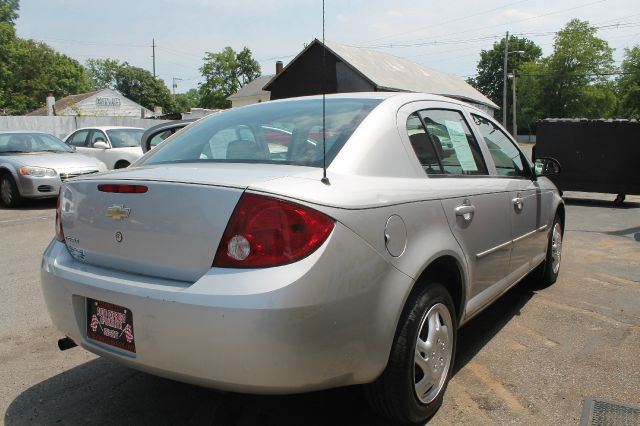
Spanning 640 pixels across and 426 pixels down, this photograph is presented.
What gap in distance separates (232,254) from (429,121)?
5.16ft

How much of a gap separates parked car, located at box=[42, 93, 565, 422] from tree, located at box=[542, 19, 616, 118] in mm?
77956

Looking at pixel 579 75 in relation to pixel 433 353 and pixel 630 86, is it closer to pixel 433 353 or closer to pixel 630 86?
pixel 630 86

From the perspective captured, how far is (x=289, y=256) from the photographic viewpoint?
1977 millimetres

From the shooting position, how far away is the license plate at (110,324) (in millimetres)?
2174

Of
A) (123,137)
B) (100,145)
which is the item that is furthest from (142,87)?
(100,145)

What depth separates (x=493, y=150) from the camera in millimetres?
3725

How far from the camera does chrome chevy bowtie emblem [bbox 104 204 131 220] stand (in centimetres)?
229

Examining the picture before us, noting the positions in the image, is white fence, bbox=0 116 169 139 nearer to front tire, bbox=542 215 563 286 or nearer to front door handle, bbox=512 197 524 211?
front tire, bbox=542 215 563 286

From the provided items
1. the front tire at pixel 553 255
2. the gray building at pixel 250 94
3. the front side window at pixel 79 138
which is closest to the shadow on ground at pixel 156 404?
the front tire at pixel 553 255

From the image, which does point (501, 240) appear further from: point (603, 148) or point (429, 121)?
point (603, 148)

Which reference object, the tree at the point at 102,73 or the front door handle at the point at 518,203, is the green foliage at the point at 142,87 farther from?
the front door handle at the point at 518,203

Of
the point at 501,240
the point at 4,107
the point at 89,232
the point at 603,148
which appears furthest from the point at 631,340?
the point at 4,107

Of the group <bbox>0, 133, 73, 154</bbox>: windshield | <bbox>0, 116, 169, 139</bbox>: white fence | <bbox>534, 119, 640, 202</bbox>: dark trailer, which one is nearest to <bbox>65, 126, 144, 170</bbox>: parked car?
<bbox>0, 133, 73, 154</bbox>: windshield

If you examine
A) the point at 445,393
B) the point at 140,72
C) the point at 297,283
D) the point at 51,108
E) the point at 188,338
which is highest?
the point at 140,72
